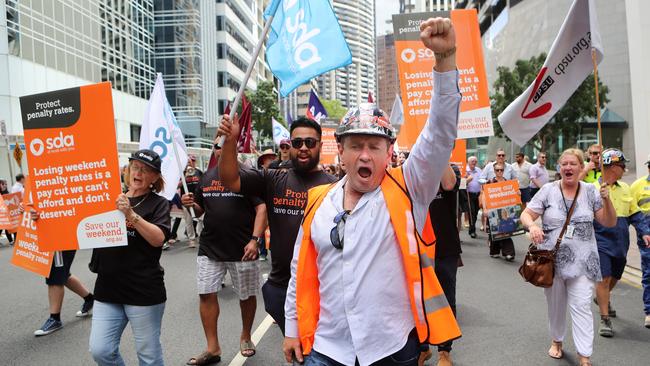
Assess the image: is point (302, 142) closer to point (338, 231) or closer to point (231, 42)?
point (338, 231)

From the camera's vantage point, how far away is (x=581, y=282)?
445 cm

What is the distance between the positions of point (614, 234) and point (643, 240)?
12.9 inches

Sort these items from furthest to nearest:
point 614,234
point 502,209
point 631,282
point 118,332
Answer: point 502,209
point 631,282
point 614,234
point 118,332

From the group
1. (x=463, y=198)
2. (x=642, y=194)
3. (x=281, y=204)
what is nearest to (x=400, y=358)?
(x=281, y=204)

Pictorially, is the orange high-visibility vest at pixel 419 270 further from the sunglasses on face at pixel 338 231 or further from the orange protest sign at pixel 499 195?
the orange protest sign at pixel 499 195

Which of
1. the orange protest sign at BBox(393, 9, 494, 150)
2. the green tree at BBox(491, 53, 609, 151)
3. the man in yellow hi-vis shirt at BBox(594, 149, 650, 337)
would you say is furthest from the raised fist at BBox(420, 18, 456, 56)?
the green tree at BBox(491, 53, 609, 151)

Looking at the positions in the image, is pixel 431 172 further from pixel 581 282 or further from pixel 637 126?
pixel 637 126

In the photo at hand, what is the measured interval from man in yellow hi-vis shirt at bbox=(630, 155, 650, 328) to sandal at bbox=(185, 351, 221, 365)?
Answer: 14.5 feet

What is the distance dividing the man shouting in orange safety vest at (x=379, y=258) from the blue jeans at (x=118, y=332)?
1553 mm

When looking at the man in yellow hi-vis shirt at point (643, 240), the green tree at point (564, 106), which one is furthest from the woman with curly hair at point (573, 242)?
the green tree at point (564, 106)

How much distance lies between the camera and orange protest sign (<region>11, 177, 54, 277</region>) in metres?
5.01

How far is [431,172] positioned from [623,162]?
4044 mm

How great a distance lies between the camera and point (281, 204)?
12.3 feet

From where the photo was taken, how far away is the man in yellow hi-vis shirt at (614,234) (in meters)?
5.26
